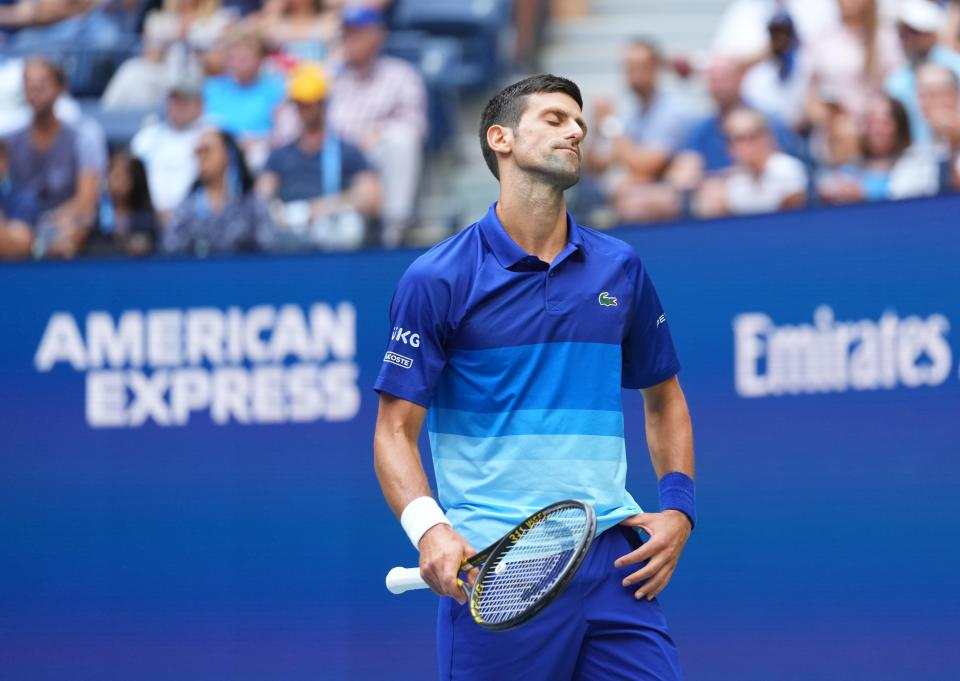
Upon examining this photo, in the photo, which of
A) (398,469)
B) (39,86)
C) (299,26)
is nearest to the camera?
(398,469)

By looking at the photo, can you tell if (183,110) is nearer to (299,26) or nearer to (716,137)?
(299,26)

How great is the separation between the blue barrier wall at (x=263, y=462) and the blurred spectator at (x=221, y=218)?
163mm

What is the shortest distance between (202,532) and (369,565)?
2.13ft

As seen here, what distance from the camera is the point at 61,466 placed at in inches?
214

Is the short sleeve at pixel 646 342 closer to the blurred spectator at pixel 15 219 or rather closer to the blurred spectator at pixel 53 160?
the blurred spectator at pixel 53 160

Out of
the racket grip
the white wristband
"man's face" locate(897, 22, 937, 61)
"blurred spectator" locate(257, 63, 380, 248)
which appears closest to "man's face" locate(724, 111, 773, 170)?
"man's face" locate(897, 22, 937, 61)

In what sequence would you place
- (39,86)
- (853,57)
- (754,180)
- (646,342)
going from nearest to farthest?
(646,342) → (754,180) → (853,57) → (39,86)

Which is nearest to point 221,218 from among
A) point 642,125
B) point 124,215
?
point 124,215

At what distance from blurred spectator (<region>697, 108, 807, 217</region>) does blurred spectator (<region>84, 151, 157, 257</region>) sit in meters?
2.15

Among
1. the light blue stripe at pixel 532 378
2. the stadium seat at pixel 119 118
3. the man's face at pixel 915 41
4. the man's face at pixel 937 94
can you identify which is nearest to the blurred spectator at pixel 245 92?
the stadium seat at pixel 119 118

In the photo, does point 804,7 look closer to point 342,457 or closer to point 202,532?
point 342,457

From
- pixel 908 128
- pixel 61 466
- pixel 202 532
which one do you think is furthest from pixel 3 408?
pixel 908 128

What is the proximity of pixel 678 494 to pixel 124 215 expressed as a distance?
358 centimetres

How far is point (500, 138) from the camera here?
304 centimetres
